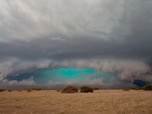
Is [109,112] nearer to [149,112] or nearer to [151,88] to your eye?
[149,112]

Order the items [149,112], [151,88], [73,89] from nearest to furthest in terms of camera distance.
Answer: [149,112], [73,89], [151,88]

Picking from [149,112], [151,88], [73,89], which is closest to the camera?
[149,112]

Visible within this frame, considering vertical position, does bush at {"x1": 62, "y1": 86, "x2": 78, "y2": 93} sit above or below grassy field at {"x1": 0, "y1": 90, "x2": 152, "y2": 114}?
above

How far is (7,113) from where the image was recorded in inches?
941

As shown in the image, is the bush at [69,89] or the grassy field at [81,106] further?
the bush at [69,89]

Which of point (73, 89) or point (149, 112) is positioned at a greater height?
point (73, 89)

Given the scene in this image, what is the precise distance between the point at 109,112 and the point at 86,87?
1849 inches

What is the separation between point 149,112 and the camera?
23.5 meters

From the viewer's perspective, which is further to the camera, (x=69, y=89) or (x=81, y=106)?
(x=69, y=89)

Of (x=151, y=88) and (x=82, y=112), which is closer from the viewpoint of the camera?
(x=82, y=112)

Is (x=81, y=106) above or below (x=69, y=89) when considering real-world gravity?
below

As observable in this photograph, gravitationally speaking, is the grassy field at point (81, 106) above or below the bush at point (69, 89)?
below

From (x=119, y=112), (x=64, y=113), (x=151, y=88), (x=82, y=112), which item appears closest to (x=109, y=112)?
(x=119, y=112)

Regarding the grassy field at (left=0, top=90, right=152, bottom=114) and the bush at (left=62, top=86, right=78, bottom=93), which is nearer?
the grassy field at (left=0, top=90, right=152, bottom=114)
